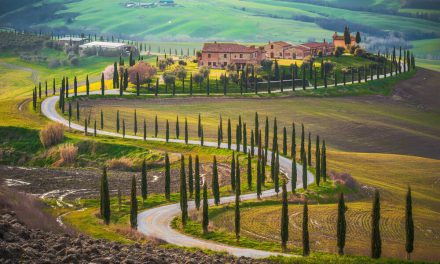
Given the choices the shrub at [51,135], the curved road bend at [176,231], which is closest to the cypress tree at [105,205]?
the curved road bend at [176,231]

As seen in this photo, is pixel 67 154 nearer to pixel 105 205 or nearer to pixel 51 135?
pixel 51 135

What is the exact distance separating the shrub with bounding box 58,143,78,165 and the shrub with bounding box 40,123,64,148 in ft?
12.6

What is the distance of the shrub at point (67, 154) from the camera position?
418 ft

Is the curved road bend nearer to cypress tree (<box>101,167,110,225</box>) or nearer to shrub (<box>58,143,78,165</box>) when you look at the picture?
cypress tree (<box>101,167,110,225</box>)

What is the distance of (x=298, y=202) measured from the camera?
95.0 metres

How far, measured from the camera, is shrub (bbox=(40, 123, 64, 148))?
13312cm

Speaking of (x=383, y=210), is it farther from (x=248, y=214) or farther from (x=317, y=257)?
(x=317, y=257)

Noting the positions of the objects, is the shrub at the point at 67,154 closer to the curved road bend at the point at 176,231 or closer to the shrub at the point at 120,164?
the shrub at the point at 120,164

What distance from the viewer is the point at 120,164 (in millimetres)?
123500

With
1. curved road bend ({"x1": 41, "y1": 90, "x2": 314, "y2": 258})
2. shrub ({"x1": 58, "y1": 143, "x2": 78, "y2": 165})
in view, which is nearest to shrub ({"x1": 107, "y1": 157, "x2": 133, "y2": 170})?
shrub ({"x1": 58, "y1": 143, "x2": 78, "y2": 165})

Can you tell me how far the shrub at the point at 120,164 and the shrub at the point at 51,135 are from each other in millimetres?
13296

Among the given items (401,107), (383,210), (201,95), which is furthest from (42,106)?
(383,210)

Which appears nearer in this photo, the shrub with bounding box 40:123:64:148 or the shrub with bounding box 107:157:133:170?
the shrub with bounding box 107:157:133:170

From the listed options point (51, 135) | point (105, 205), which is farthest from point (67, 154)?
point (105, 205)
